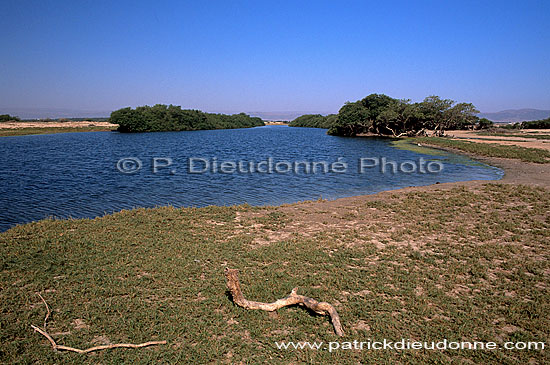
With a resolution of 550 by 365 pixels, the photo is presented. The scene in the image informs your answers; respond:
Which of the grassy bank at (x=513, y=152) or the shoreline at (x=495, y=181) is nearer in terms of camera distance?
the shoreline at (x=495, y=181)

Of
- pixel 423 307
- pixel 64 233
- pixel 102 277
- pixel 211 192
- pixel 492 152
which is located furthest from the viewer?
pixel 492 152

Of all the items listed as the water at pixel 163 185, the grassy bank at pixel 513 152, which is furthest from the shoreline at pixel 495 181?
the water at pixel 163 185

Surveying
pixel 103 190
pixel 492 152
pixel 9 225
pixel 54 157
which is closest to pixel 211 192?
pixel 103 190

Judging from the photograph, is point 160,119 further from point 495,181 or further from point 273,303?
point 273,303

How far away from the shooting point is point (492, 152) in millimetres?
31125

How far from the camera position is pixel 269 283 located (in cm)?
619

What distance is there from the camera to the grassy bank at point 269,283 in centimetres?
455

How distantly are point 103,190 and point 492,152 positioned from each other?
1357 inches

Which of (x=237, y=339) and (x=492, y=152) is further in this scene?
(x=492, y=152)

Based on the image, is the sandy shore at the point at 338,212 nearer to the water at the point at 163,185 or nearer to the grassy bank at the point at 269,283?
the grassy bank at the point at 269,283

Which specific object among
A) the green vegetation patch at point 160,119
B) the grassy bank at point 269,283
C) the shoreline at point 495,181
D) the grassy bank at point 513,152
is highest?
the green vegetation patch at point 160,119

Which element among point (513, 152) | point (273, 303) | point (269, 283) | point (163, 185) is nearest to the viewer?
point (273, 303)

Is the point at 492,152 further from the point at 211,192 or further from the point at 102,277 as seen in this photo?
the point at 102,277

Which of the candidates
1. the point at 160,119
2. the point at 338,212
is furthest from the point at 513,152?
the point at 160,119
